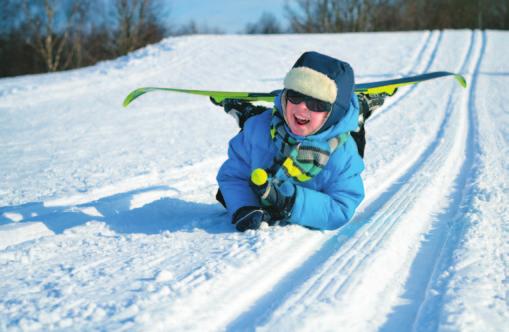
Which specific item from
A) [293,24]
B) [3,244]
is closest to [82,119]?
[3,244]

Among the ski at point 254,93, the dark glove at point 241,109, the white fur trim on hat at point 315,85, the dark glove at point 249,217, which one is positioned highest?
the white fur trim on hat at point 315,85

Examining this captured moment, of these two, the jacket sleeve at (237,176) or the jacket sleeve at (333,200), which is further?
the jacket sleeve at (237,176)

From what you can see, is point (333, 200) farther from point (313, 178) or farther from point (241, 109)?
point (241, 109)

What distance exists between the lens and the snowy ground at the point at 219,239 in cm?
145

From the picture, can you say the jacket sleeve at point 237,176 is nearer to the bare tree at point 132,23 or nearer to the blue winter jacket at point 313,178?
the blue winter jacket at point 313,178

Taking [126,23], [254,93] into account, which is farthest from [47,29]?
[254,93]

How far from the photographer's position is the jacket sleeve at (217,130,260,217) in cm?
228

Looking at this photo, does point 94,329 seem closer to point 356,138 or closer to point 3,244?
point 3,244

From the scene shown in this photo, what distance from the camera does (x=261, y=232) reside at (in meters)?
2.12

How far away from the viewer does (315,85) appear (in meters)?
2.04

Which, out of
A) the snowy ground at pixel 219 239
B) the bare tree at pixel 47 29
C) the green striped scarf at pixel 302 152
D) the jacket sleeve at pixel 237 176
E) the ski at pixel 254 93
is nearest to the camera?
the snowy ground at pixel 219 239

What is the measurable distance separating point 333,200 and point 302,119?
401 millimetres

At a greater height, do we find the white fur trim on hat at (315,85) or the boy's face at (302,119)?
the white fur trim on hat at (315,85)

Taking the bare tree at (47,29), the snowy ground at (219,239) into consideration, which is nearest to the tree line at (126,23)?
the bare tree at (47,29)
